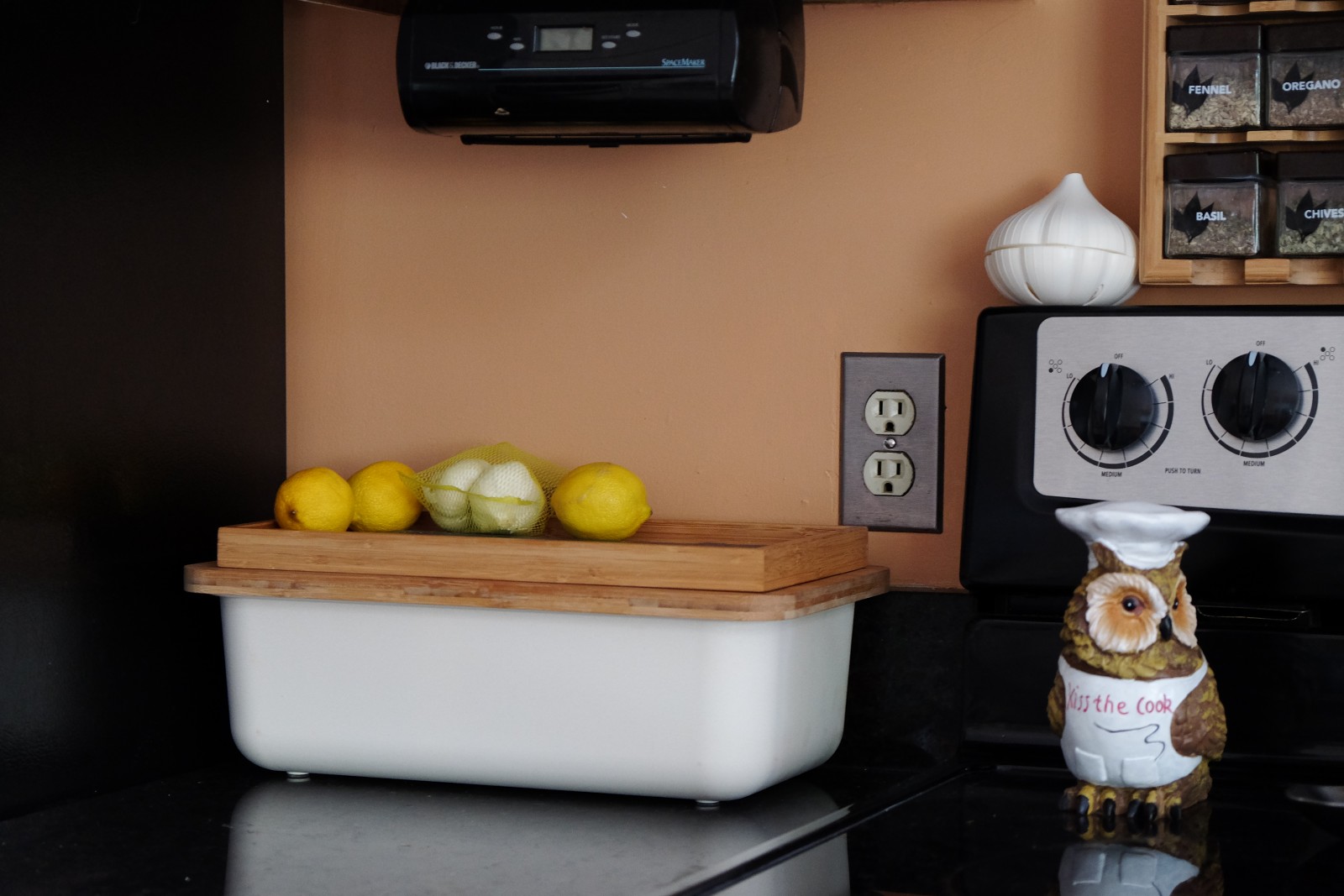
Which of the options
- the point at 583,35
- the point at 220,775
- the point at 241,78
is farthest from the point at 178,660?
the point at 583,35

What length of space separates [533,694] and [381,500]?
0.27m

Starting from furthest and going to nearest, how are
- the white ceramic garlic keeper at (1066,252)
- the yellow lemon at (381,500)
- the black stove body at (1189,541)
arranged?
the yellow lemon at (381,500) → the white ceramic garlic keeper at (1066,252) → the black stove body at (1189,541)

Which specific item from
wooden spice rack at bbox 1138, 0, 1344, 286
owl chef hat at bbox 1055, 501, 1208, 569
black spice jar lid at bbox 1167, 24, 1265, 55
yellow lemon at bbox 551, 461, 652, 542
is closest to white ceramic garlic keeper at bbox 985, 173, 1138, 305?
wooden spice rack at bbox 1138, 0, 1344, 286

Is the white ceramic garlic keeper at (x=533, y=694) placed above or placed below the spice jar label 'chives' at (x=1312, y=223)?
below

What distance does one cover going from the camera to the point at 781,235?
1408 millimetres

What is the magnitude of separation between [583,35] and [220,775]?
75 cm

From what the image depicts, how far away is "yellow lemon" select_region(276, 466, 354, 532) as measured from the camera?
1.29m

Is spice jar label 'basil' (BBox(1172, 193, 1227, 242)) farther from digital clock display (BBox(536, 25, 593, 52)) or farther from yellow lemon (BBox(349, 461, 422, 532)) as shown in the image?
yellow lemon (BBox(349, 461, 422, 532))

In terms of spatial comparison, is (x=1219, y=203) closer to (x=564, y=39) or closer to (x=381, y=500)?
(x=564, y=39)

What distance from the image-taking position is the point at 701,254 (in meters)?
1.43

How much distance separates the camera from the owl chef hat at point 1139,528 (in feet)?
3.28

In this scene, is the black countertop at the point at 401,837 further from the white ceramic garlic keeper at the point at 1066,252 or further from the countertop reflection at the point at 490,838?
the white ceramic garlic keeper at the point at 1066,252

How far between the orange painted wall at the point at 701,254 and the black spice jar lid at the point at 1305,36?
0.14 meters

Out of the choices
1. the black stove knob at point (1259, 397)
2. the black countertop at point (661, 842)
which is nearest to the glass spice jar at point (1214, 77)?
the black stove knob at point (1259, 397)
